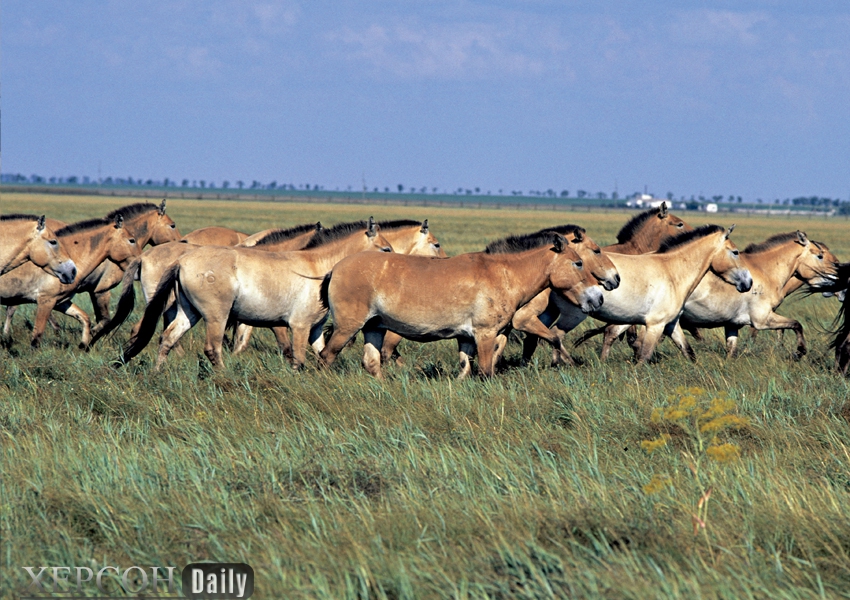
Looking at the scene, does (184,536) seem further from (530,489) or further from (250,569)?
(530,489)

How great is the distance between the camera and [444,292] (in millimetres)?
8727

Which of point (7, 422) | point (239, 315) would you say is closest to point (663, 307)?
point (239, 315)

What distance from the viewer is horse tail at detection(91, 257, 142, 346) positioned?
974 centimetres

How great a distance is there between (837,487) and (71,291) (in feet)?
31.8

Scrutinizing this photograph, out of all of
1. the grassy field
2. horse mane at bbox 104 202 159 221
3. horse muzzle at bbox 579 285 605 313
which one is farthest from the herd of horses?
horse mane at bbox 104 202 159 221

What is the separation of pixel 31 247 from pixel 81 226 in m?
1.88

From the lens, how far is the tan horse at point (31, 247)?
33.2 feet

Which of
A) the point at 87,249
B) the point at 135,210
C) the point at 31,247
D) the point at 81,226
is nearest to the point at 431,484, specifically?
the point at 31,247

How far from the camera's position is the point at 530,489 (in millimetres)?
5250

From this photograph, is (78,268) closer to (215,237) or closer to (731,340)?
→ (215,237)

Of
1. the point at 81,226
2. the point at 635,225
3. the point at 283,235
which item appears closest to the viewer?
the point at 283,235

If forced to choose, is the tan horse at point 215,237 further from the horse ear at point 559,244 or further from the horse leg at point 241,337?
the horse ear at point 559,244

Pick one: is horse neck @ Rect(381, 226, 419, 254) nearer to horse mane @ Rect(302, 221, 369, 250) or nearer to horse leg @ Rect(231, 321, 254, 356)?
horse mane @ Rect(302, 221, 369, 250)

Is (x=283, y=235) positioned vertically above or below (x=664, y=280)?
above
